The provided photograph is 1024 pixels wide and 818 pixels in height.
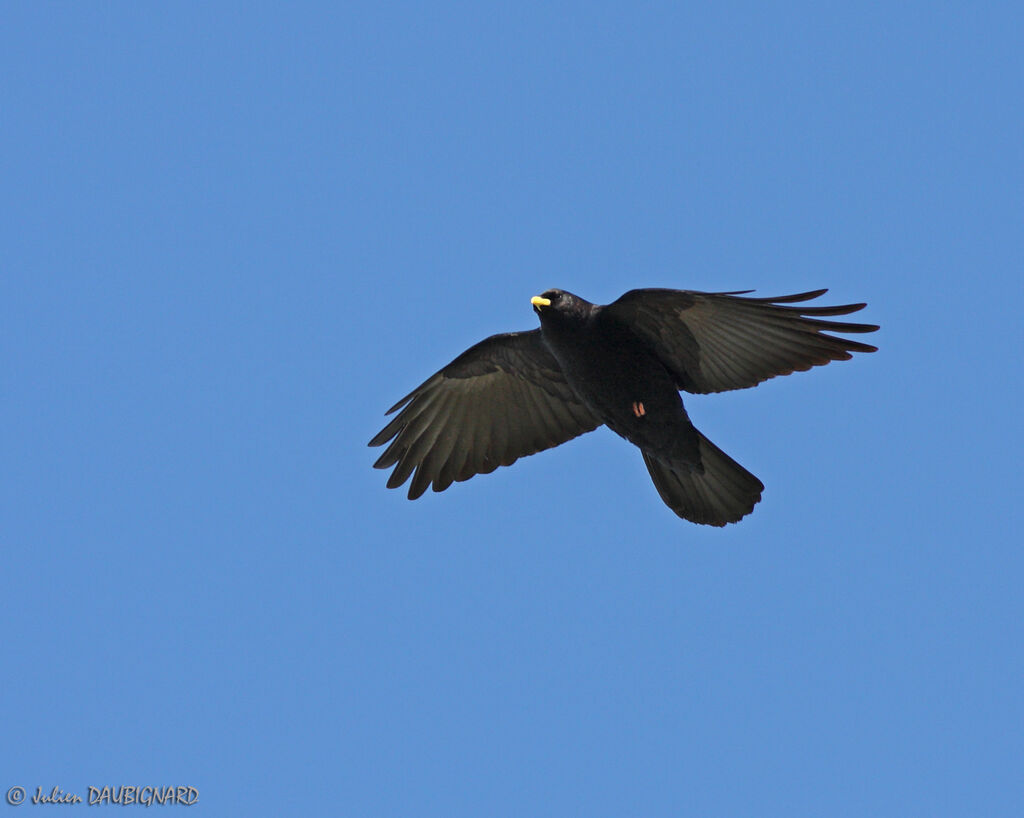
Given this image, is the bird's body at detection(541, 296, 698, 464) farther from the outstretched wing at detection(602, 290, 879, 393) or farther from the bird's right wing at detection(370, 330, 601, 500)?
the bird's right wing at detection(370, 330, 601, 500)

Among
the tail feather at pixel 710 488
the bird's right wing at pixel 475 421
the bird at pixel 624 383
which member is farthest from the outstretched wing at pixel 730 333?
the bird's right wing at pixel 475 421

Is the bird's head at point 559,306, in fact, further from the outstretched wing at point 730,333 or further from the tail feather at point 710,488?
the tail feather at point 710,488

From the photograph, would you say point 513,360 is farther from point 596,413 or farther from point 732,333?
point 732,333

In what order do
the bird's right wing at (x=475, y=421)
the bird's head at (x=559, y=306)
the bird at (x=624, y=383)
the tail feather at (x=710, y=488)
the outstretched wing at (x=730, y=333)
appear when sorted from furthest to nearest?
1. the bird's right wing at (x=475, y=421)
2. the tail feather at (x=710, y=488)
3. the bird's head at (x=559, y=306)
4. the bird at (x=624, y=383)
5. the outstretched wing at (x=730, y=333)

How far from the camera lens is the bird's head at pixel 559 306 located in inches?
535

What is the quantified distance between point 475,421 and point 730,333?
382cm

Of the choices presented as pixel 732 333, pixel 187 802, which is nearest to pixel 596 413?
pixel 732 333

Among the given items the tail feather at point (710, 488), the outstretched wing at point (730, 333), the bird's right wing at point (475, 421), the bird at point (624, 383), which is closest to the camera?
the outstretched wing at point (730, 333)

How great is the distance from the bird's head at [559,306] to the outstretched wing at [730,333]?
0.30m

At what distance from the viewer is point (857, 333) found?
12.3m

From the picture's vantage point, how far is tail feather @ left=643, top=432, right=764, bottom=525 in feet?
46.2

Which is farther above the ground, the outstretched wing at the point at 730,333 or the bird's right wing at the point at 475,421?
the bird's right wing at the point at 475,421

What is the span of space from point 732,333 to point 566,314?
5.81ft

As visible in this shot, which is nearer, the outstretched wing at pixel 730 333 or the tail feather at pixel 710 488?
the outstretched wing at pixel 730 333
